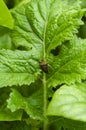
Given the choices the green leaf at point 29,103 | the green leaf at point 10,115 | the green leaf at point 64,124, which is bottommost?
the green leaf at point 64,124

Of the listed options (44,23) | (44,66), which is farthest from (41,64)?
(44,23)

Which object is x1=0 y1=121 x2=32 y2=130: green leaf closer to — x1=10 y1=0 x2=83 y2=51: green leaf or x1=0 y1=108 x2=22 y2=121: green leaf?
x1=0 y1=108 x2=22 y2=121: green leaf

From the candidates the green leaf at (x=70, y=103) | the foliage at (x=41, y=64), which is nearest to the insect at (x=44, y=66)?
the foliage at (x=41, y=64)

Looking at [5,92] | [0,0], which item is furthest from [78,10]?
[5,92]

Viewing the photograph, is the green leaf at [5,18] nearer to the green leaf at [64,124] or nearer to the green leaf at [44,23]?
the green leaf at [44,23]

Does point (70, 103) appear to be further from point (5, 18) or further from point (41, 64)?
point (5, 18)

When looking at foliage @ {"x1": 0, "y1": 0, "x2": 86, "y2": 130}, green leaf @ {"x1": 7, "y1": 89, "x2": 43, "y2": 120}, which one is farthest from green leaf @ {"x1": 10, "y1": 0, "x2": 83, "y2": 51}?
green leaf @ {"x1": 7, "y1": 89, "x2": 43, "y2": 120}

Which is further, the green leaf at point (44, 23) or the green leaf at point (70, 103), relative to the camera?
the green leaf at point (44, 23)

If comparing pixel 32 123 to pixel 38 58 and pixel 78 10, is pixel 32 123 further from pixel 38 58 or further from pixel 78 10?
pixel 78 10
